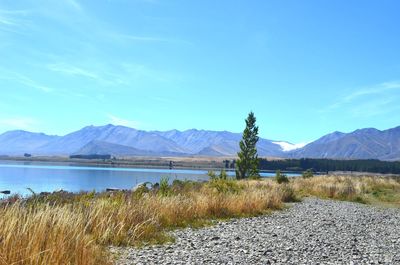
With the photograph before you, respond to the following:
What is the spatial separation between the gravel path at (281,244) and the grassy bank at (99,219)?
909mm

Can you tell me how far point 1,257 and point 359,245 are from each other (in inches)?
403

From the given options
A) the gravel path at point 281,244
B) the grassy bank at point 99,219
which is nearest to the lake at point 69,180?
the grassy bank at point 99,219

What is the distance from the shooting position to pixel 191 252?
10.4 metres

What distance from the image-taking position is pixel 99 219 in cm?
1150

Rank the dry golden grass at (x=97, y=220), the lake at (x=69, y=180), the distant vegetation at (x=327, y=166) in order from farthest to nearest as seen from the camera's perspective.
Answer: the distant vegetation at (x=327, y=166), the lake at (x=69, y=180), the dry golden grass at (x=97, y=220)

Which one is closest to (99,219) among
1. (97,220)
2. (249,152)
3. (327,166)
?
(97,220)

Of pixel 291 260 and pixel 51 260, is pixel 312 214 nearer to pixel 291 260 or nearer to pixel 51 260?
pixel 291 260

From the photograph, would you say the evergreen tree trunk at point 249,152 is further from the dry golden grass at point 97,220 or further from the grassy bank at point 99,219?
the dry golden grass at point 97,220

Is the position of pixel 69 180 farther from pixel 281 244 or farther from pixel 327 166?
pixel 327 166

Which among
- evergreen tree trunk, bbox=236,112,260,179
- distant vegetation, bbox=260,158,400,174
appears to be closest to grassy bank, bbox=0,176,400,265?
evergreen tree trunk, bbox=236,112,260,179

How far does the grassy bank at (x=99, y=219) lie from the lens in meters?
6.47

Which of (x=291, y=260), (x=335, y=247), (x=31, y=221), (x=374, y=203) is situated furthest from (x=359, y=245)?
(x=374, y=203)

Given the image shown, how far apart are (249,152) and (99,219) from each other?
37761 millimetres

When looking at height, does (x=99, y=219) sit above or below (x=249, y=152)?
below
